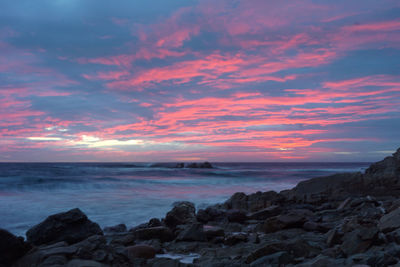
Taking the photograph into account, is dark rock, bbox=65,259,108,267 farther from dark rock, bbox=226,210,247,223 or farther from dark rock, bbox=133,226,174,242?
dark rock, bbox=226,210,247,223

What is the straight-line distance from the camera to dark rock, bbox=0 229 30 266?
4.48m

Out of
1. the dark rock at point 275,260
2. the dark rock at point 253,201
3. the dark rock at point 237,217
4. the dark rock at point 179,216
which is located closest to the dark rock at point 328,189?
the dark rock at point 253,201

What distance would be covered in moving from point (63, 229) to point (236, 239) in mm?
3594

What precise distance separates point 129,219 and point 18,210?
5.21 metres

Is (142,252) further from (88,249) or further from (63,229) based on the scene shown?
(63,229)

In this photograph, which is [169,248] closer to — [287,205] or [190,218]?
[190,218]

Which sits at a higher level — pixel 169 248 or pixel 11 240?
pixel 11 240

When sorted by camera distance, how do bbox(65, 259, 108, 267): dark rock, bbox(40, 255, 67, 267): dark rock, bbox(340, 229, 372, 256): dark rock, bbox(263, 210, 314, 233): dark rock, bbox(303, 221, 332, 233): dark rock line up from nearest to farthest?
bbox(65, 259, 108, 267): dark rock, bbox(40, 255, 67, 267): dark rock, bbox(340, 229, 372, 256): dark rock, bbox(303, 221, 332, 233): dark rock, bbox(263, 210, 314, 233): dark rock

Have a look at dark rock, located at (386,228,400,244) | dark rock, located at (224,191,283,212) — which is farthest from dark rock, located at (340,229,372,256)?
dark rock, located at (224,191,283,212)

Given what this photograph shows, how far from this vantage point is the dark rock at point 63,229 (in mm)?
6484

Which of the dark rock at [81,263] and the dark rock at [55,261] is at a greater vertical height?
the dark rock at [81,263]

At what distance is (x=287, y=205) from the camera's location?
42.3ft

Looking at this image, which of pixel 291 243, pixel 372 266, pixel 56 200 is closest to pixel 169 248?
pixel 291 243

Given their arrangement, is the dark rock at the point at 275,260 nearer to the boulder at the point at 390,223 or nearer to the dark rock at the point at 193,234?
the boulder at the point at 390,223
